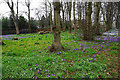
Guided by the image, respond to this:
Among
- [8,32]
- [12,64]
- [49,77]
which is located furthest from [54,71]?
[8,32]

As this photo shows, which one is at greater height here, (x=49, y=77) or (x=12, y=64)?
(x=12, y=64)

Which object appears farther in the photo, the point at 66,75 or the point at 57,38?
the point at 57,38

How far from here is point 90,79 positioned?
302 centimetres

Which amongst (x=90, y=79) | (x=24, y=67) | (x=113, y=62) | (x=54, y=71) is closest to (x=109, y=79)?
(x=90, y=79)

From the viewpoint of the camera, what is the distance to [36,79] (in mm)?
3029

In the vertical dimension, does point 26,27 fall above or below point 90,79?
above

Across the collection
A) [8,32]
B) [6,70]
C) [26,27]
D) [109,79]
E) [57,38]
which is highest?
[26,27]

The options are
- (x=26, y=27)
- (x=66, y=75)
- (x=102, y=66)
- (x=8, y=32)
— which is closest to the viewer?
(x=66, y=75)

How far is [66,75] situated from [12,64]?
8.12 ft

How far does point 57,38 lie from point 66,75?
9.26ft

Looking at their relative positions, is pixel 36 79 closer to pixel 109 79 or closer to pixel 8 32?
pixel 109 79

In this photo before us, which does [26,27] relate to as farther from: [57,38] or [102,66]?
[102,66]

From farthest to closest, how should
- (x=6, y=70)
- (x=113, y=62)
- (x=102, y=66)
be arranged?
(x=113, y=62)
(x=102, y=66)
(x=6, y=70)

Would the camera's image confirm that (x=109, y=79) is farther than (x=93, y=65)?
No
